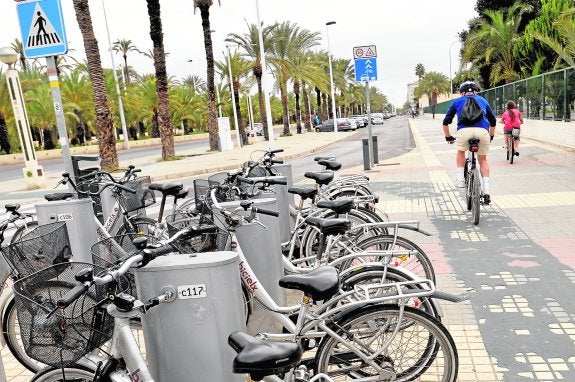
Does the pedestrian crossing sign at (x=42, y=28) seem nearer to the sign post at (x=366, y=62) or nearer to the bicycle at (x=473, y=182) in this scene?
the bicycle at (x=473, y=182)

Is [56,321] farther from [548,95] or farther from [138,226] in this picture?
[548,95]

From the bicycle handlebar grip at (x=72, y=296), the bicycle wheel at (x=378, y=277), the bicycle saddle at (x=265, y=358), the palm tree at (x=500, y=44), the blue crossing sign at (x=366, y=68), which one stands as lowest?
the bicycle wheel at (x=378, y=277)

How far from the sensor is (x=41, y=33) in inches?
243

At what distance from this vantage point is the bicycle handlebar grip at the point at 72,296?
2.11 m

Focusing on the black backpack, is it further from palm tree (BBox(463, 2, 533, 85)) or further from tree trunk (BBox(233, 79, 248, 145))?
palm tree (BBox(463, 2, 533, 85))

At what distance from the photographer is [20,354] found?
12.6 ft

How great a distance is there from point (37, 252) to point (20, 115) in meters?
14.3

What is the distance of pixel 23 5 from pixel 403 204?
6378 millimetres

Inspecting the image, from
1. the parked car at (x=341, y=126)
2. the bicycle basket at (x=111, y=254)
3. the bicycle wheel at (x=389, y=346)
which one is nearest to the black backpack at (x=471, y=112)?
the bicycle wheel at (x=389, y=346)

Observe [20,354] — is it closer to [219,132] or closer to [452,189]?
[452,189]

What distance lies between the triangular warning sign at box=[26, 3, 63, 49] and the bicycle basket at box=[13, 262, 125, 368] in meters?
4.62

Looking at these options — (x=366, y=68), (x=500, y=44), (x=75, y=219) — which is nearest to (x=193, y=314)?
(x=75, y=219)

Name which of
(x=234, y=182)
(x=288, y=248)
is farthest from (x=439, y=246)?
(x=234, y=182)

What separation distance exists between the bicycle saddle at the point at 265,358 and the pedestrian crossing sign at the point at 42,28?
5512 millimetres
